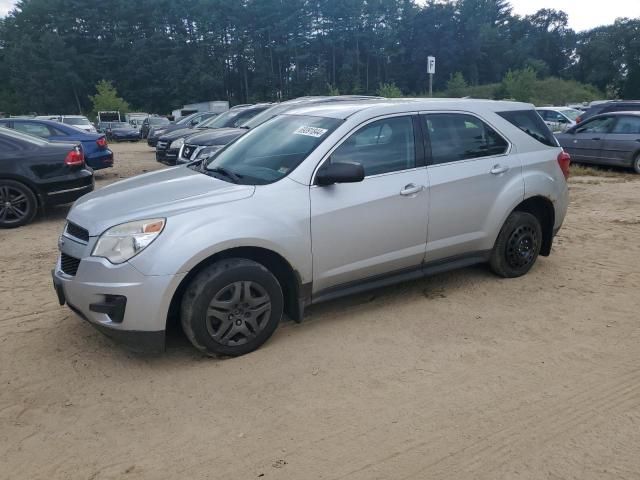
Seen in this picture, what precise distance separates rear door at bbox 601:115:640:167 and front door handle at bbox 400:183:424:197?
10.3 meters

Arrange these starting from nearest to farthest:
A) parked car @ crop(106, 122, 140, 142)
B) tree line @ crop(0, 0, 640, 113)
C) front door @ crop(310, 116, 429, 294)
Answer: front door @ crop(310, 116, 429, 294)
parked car @ crop(106, 122, 140, 142)
tree line @ crop(0, 0, 640, 113)

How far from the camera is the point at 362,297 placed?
4742 millimetres

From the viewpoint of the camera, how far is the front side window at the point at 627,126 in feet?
40.2

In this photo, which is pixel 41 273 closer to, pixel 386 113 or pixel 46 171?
pixel 46 171

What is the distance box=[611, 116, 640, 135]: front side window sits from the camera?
12.2 metres

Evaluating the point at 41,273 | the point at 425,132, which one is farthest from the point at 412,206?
the point at 41,273

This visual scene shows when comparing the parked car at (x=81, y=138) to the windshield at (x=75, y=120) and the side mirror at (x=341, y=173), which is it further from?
the windshield at (x=75, y=120)

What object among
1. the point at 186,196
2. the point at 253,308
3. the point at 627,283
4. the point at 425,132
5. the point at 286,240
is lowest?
the point at 627,283

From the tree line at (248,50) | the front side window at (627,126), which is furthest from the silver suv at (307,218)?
the tree line at (248,50)

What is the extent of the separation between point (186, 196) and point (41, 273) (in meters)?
2.80

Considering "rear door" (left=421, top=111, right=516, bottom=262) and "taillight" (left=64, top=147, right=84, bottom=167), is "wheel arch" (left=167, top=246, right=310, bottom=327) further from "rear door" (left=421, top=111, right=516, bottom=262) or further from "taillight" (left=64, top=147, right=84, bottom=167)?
"taillight" (left=64, top=147, right=84, bottom=167)

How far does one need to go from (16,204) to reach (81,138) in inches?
176

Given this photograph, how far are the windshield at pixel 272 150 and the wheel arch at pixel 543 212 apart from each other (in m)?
2.15

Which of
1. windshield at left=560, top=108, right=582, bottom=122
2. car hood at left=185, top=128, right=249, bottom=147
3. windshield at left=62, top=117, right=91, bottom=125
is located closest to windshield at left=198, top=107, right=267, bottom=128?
car hood at left=185, top=128, right=249, bottom=147
